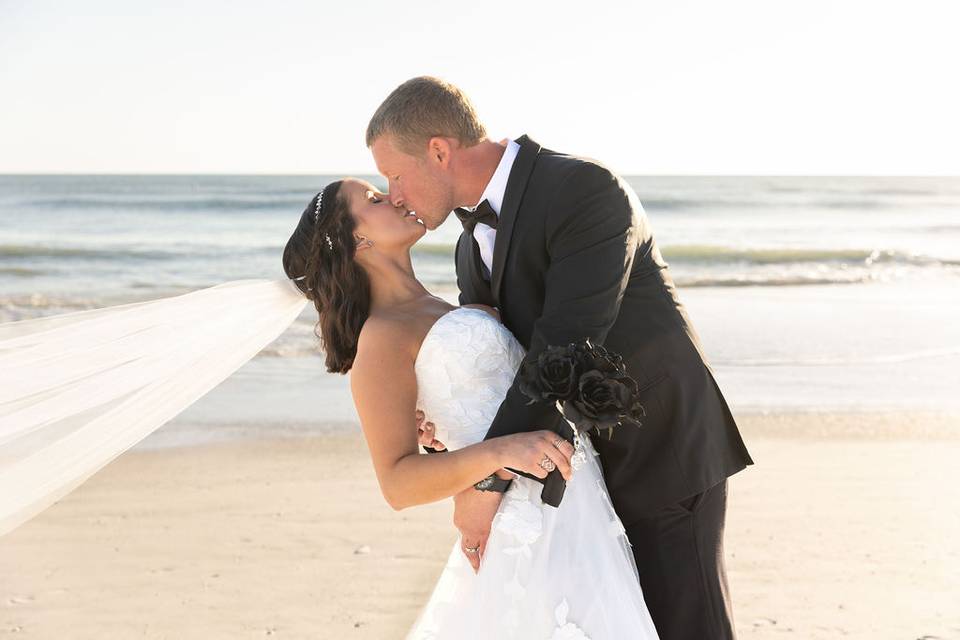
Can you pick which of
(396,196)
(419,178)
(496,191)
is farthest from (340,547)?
(496,191)

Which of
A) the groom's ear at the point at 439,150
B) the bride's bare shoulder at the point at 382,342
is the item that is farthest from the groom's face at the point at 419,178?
the bride's bare shoulder at the point at 382,342

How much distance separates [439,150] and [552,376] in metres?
0.93

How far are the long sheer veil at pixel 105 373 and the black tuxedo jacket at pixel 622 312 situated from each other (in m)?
1.05

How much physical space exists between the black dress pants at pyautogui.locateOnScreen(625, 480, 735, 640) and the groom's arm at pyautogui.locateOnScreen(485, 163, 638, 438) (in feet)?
1.81

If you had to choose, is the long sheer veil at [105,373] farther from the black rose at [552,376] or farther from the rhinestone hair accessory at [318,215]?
the black rose at [552,376]

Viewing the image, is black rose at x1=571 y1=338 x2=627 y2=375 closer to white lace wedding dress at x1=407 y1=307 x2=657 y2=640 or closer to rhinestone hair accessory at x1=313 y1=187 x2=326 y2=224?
white lace wedding dress at x1=407 y1=307 x2=657 y2=640

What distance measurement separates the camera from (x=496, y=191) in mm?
3070

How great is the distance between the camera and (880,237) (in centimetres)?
2530

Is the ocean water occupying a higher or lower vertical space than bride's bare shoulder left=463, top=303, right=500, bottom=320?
lower

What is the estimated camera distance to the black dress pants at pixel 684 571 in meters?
2.97

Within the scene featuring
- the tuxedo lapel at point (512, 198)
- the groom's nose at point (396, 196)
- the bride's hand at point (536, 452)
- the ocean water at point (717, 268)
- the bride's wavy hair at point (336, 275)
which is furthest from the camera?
the ocean water at point (717, 268)

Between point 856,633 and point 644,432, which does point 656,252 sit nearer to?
point 644,432

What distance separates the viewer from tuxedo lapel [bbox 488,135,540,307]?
2949 millimetres

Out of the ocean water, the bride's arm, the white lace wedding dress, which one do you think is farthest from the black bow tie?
the ocean water
